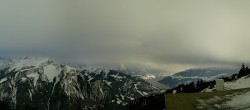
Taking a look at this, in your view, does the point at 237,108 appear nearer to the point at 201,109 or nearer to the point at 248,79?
the point at 201,109

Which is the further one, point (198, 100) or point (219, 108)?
point (198, 100)

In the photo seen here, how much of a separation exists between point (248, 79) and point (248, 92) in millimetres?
119760

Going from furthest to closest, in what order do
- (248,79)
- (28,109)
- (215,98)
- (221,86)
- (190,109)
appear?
1. (28,109)
2. (248,79)
3. (221,86)
4. (215,98)
5. (190,109)

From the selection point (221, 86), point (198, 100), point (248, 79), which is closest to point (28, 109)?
point (248, 79)

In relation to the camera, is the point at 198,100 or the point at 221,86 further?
the point at 221,86

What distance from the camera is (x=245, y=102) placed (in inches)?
1522

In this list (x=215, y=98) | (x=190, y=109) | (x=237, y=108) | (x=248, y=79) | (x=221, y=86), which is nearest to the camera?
(x=237, y=108)

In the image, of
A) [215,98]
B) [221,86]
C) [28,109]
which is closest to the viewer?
[215,98]

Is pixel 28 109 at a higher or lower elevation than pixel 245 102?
lower

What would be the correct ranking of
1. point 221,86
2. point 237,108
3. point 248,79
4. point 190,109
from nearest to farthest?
point 237,108 → point 190,109 → point 221,86 → point 248,79

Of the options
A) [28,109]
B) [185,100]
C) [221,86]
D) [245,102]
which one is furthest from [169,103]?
[28,109]

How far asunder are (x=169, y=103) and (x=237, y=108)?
912 cm

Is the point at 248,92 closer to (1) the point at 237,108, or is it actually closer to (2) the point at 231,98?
(2) the point at 231,98

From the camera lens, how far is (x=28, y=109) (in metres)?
173
